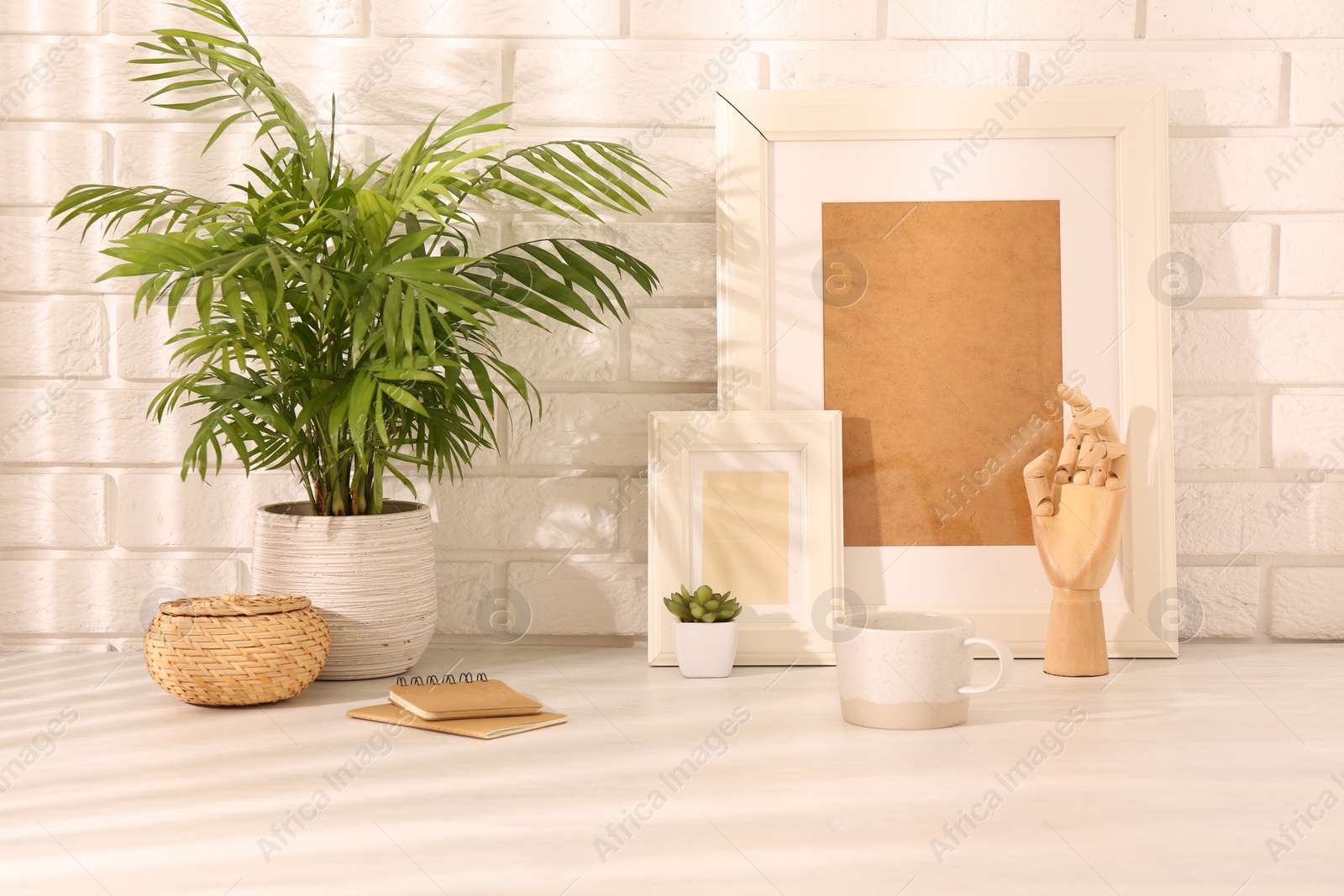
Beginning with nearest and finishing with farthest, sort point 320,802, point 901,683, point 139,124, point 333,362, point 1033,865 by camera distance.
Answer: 1. point 1033,865
2. point 320,802
3. point 901,683
4. point 333,362
5. point 139,124

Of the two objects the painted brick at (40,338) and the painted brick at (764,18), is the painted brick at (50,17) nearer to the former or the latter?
the painted brick at (40,338)

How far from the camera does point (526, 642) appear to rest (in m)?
1.26

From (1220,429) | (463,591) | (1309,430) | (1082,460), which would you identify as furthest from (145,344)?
(1309,430)

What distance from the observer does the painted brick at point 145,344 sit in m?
1.24

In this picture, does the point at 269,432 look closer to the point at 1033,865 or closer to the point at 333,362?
the point at 333,362

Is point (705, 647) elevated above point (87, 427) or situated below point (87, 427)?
below

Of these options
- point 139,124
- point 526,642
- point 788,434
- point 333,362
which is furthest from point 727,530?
point 139,124

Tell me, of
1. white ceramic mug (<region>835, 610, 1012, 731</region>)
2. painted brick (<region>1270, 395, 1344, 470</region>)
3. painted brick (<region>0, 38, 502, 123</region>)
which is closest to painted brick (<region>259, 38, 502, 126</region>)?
painted brick (<region>0, 38, 502, 123</region>)

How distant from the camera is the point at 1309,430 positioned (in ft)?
4.06

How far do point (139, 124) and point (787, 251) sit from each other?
2.51ft

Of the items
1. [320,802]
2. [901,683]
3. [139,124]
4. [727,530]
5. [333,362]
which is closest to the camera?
[320,802]

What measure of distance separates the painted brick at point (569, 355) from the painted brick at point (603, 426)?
25mm

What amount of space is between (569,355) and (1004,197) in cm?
52

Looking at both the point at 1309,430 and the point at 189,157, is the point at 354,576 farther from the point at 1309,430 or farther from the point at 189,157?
the point at 1309,430
